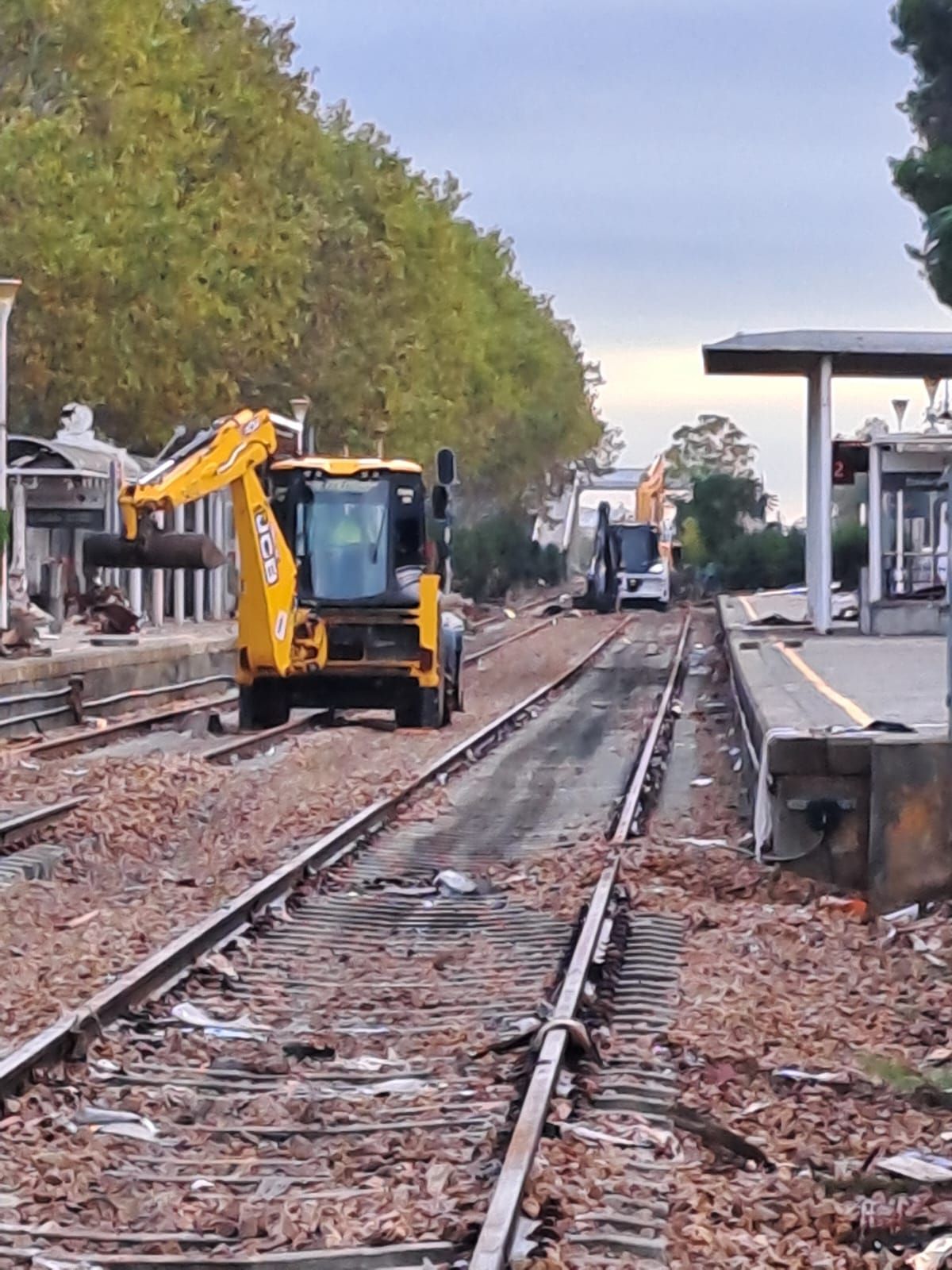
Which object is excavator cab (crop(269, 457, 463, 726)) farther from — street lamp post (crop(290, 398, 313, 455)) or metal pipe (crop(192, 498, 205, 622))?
metal pipe (crop(192, 498, 205, 622))

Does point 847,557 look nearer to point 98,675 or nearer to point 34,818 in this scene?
point 98,675

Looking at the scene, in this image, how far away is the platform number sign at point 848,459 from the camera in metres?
37.8

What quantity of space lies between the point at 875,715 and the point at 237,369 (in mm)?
32070

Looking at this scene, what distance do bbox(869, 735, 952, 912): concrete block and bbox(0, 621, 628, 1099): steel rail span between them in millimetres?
3228

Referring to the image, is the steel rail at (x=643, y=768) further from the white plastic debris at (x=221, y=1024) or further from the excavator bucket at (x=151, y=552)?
the white plastic debris at (x=221, y=1024)

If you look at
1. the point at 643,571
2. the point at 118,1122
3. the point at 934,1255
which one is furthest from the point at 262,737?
the point at 643,571

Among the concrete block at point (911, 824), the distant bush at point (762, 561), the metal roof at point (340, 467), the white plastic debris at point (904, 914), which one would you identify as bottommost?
the white plastic debris at point (904, 914)

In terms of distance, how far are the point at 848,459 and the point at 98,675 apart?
13469 millimetres

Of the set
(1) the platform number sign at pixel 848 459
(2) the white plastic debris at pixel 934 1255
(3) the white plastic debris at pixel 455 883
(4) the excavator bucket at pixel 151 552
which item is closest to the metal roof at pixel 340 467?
(4) the excavator bucket at pixel 151 552

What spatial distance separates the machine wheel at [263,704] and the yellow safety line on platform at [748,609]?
17649 mm

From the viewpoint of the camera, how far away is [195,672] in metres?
36.7

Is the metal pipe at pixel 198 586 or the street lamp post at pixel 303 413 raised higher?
the street lamp post at pixel 303 413

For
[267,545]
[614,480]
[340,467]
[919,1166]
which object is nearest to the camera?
[919,1166]

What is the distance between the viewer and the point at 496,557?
81562 millimetres
